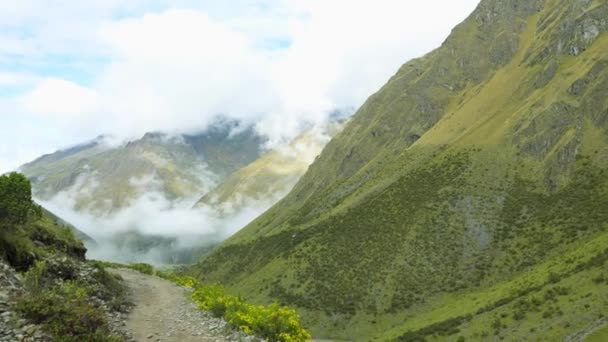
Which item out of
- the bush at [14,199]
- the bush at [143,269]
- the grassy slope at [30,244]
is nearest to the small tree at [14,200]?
the bush at [14,199]

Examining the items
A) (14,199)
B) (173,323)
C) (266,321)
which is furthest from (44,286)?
(266,321)

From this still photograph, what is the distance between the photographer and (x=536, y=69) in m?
193

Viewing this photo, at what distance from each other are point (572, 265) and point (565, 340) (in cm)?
3336

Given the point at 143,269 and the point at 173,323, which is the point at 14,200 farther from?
the point at 143,269

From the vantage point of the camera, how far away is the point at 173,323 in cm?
2792

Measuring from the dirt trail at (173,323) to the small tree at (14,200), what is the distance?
32.3 feet

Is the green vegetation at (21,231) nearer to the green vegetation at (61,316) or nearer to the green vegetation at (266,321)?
the green vegetation at (61,316)

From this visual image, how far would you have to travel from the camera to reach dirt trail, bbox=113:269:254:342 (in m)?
24.7

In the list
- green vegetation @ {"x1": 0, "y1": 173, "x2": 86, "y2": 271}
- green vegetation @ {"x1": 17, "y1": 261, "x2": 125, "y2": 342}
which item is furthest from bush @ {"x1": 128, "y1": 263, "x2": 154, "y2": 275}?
green vegetation @ {"x1": 17, "y1": 261, "x2": 125, "y2": 342}

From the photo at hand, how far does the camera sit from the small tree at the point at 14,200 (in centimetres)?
2967

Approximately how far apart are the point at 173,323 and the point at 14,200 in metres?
13.3

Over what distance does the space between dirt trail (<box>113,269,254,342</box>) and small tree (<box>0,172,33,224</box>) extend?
984cm

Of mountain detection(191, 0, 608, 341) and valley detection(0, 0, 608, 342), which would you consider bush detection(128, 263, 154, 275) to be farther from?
mountain detection(191, 0, 608, 341)

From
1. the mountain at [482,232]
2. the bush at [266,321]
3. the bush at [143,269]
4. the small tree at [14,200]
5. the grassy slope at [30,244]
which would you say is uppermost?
the small tree at [14,200]
